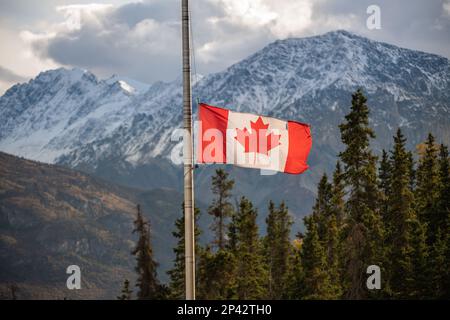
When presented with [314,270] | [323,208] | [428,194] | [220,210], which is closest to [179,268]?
[220,210]

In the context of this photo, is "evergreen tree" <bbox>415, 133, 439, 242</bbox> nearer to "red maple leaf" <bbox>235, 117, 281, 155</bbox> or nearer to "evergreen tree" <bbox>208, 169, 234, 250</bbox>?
"evergreen tree" <bbox>208, 169, 234, 250</bbox>

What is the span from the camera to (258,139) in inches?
1051

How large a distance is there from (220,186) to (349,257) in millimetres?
23458

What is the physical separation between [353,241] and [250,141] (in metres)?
36.0

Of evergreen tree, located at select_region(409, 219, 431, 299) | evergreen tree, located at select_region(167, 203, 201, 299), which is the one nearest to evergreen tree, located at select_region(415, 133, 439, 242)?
evergreen tree, located at select_region(409, 219, 431, 299)

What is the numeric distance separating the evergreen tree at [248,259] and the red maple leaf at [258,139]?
56648 mm

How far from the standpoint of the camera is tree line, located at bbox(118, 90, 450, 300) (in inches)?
2398

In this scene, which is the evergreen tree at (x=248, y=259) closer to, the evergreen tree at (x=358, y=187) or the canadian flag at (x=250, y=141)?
the evergreen tree at (x=358, y=187)

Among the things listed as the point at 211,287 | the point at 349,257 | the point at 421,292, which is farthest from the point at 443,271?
the point at 211,287

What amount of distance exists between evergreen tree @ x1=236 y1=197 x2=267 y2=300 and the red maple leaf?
56.6 meters

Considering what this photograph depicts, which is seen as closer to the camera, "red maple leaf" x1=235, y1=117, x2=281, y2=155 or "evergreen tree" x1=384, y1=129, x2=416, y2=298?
"red maple leaf" x1=235, y1=117, x2=281, y2=155

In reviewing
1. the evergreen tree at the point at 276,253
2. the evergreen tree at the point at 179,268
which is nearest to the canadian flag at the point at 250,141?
the evergreen tree at the point at 179,268
